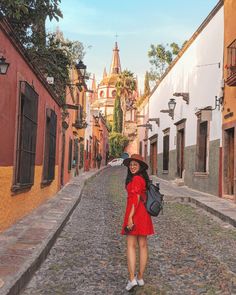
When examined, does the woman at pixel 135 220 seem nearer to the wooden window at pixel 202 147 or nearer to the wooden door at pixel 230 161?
the wooden door at pixel 230 161

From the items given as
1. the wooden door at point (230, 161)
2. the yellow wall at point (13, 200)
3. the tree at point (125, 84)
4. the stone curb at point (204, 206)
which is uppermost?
the tree at point (125, 84)

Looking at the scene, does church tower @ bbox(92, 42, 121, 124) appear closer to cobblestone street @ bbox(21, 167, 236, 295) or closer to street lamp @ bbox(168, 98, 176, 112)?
street lamp @ bbox(168, 98, 176, 112)

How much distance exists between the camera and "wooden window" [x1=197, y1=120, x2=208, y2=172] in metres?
18.9

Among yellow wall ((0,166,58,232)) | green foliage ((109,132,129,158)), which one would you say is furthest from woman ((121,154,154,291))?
green foliage ((109,132,129,158))

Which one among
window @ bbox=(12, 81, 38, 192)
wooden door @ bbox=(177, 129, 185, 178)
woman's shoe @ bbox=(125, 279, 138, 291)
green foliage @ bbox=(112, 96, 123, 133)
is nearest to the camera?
woman's shoe @ bbox=(125, 279, 138, 291)

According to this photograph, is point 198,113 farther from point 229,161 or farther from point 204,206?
point 204,206

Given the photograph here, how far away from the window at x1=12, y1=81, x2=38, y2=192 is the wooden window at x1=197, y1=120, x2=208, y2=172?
9.88m

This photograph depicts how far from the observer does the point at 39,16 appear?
962 cm

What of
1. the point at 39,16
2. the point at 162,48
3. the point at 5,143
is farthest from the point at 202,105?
the point at 162,48

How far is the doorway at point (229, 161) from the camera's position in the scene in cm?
1543

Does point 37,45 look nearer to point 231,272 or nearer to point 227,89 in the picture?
point 227,89

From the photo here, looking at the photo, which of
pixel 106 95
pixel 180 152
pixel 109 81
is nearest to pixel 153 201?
pixel 180 152

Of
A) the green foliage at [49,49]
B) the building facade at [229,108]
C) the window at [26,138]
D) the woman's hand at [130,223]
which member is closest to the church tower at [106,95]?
the green foliage at [49,49]

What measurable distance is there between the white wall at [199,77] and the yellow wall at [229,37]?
535mm
